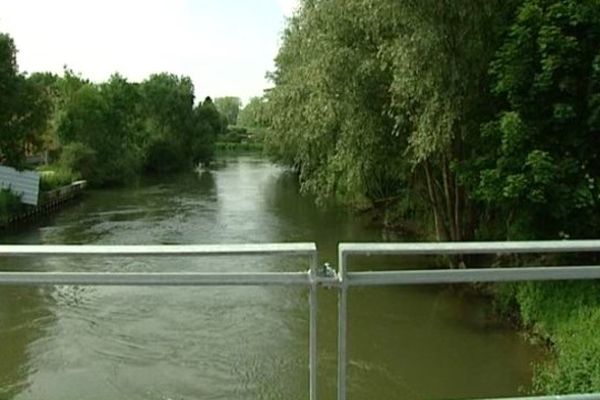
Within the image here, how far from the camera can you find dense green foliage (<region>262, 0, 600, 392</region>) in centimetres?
1120

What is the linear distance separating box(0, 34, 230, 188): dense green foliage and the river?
41.8 ft

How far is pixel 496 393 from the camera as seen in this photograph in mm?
9758

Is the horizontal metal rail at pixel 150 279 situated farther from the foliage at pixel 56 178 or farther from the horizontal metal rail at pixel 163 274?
A: the foliage at pixel 56 178

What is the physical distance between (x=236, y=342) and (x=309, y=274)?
993 cm

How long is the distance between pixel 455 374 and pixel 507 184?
3.35m

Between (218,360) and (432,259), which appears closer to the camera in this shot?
(218,360)

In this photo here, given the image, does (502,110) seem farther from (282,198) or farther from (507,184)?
(282,198)

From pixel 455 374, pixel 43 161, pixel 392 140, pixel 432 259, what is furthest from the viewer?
pixel 43 161

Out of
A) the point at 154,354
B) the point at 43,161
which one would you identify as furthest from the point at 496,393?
the point at 43,161

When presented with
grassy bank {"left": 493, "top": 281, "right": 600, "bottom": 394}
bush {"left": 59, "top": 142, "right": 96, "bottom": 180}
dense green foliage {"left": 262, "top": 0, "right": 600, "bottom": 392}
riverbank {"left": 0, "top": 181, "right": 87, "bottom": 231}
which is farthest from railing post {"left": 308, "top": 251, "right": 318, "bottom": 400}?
bush {"left": 59, "top": 142, "right": 96, "bottom": 180}

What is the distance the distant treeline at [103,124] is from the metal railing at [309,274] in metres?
27.3

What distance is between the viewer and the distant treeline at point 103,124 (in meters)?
28.2

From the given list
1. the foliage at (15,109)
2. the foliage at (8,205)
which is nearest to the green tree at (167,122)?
the foliage at (15,109)

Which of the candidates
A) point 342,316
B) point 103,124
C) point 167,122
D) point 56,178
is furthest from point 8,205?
point 167,122
